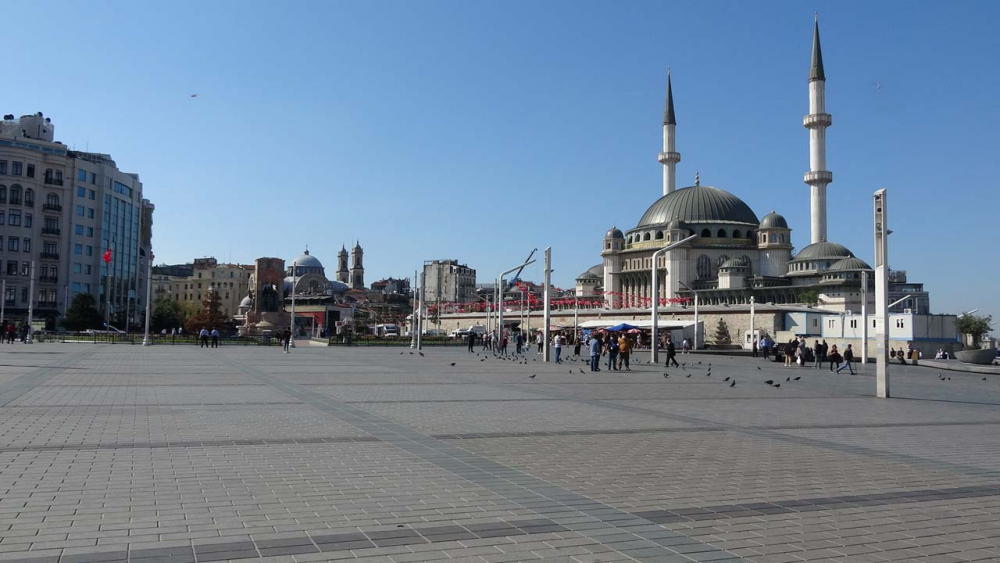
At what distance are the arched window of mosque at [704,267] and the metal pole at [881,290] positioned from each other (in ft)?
273

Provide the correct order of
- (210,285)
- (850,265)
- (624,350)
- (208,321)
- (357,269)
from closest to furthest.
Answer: (624,350) < (208,321) < (850,265) < (210,285) < (357,269)

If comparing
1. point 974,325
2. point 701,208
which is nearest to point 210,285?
point 701,208

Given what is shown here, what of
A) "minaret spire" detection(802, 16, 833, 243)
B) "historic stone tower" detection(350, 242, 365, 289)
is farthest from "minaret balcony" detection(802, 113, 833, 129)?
"historic stone tower" detection(350, 242, 365, 289)

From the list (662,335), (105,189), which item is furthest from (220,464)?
(105,189)

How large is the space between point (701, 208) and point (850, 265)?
22492 millimetres

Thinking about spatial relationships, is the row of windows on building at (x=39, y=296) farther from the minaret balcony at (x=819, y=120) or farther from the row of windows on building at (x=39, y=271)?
the minaret balcony at (x=819, y=120)

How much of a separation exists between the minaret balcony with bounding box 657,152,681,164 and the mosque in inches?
5.5

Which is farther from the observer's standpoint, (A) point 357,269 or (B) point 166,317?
(A) point 357,269

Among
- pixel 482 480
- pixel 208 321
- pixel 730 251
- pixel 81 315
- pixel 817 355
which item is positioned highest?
pixel 730 251

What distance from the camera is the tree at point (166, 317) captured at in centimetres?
8406

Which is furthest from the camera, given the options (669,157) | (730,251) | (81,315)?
(669,157)

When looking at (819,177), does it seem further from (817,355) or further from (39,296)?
(39,296)

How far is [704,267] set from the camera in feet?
330

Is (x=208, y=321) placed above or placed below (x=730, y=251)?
below
